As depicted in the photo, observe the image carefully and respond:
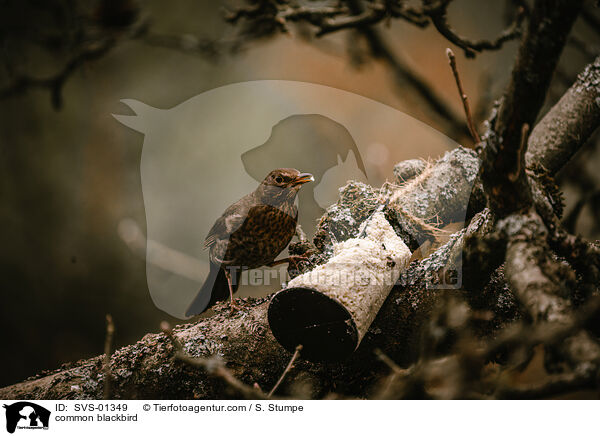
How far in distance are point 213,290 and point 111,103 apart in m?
0.76

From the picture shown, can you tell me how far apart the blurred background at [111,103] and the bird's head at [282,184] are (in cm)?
26

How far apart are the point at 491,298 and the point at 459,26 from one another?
0.90 meters

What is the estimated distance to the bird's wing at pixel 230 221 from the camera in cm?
118

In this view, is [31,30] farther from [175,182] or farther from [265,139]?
[265,139]

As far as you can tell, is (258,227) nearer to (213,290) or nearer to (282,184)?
(282,184)

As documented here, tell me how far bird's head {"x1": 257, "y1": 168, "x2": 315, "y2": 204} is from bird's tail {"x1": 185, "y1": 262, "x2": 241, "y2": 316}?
0.28 meters

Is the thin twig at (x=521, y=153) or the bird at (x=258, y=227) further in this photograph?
the bird at (x=258, y=227)

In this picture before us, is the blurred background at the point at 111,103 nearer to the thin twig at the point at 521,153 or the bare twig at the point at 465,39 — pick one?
the bare twig at the point at 465,39
